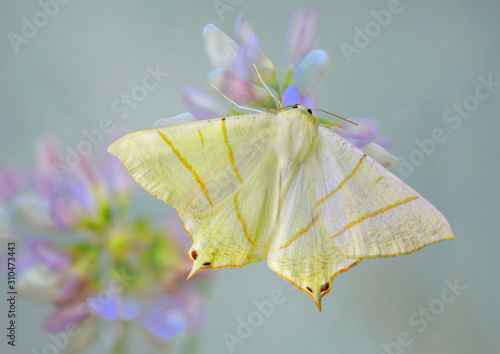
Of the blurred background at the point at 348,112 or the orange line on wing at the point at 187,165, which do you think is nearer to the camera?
the orange line on wing at the point at 187,165

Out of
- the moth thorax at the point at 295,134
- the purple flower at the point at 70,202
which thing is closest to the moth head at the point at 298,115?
the moth thorax at the point at 295,134

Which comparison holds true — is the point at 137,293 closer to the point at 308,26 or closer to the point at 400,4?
A: the point at 308,26

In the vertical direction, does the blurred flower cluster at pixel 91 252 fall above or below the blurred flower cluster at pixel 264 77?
below

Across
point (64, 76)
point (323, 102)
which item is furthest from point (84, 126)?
point (323, 102)

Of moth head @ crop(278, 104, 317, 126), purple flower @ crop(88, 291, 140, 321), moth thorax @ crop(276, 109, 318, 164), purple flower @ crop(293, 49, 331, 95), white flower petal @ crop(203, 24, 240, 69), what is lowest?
purple flower @ crop(88, 291, 140, 321)

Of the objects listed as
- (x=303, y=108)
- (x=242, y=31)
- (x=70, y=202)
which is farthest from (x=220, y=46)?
(x=70, y=202)

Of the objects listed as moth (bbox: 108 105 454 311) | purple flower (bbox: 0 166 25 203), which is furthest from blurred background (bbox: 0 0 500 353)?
moth (bbox: 108 105 454 311)

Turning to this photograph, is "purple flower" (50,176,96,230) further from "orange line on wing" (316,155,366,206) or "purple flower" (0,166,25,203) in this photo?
"orange line on wing" (316,155,366,206)

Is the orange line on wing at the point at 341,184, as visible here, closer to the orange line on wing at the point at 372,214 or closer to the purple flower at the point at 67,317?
the orange line on wing at the point at 372,214
